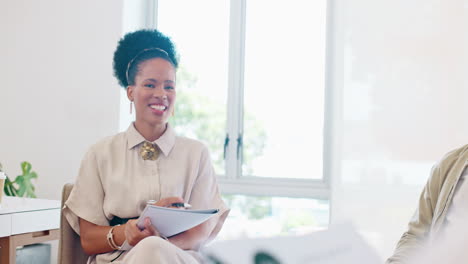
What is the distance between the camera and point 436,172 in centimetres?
131

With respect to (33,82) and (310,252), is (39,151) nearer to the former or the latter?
(33,82)

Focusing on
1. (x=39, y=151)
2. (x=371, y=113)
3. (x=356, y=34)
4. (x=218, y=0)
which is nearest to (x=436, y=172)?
(x=371, y=113)

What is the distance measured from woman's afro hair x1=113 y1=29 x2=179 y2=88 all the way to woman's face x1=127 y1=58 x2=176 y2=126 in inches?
2.4

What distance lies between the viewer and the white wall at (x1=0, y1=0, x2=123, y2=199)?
11.1 feet

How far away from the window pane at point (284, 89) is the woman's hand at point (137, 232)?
190 cm

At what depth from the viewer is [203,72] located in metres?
3.54

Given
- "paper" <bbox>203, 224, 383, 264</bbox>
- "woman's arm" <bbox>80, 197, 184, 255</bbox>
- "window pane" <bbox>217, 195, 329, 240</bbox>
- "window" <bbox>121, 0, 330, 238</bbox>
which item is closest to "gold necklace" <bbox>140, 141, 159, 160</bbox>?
"woman's arm" <bbox>80, 197, 184, 255</bbox>

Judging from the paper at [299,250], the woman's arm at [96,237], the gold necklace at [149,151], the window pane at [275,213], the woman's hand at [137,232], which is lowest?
the window pane at [275,213]

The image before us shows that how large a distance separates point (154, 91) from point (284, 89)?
169cm

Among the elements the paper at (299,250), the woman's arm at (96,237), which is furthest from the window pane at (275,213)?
the paper at (299,250)

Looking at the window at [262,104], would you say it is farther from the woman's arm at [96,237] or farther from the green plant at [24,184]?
the woman's arm at [96,237]

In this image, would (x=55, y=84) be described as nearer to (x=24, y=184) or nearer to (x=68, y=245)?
(x=24, y=184)

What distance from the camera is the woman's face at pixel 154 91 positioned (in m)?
1.83

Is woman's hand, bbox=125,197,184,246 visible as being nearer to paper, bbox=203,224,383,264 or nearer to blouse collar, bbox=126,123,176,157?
blouse collar, bbox=126,123,176,157
